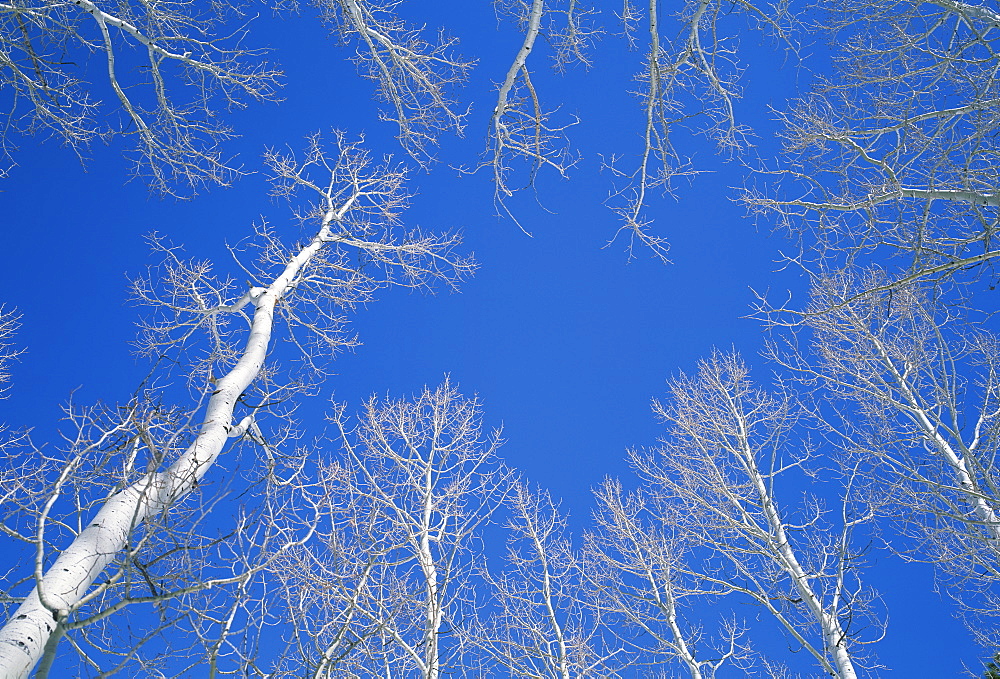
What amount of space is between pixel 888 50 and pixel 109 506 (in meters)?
4.71

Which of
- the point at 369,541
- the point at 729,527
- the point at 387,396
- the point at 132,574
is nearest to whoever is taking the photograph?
the point at 132,574

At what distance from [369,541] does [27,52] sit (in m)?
3.64

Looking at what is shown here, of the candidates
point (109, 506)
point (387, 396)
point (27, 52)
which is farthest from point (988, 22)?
point (387, 396)

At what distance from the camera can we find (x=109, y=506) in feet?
10.5

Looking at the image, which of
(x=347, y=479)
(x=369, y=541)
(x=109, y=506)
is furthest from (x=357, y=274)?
(x=109, y=506)

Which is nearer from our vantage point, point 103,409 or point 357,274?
point 103,409

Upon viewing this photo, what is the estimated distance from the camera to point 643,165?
130 inches

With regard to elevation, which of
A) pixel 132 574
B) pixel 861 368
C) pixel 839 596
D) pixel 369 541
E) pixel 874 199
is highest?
pixel 861 368

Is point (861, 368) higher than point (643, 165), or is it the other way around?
point (861, 368)

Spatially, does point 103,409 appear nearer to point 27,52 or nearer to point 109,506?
point 109,506

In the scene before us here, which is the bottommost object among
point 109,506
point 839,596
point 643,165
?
point 109,506

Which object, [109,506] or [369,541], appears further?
[369,541]

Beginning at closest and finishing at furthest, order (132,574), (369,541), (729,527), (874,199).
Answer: (132,574), (874,199), (369,541), (729,527)

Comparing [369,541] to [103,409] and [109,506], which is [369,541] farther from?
[103,409]
